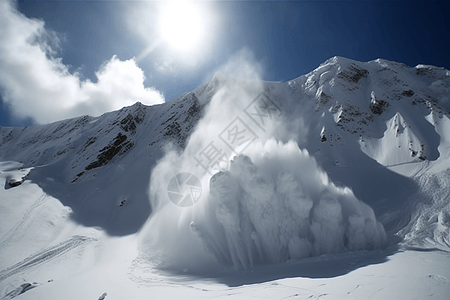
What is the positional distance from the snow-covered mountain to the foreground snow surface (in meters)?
0.12

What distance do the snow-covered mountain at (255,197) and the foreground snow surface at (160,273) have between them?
12 cm

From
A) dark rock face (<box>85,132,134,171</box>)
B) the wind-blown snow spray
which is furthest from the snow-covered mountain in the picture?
dark rock face (<box>85,132,134,171</box>)

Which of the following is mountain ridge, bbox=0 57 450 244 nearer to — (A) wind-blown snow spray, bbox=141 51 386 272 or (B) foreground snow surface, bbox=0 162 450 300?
(A) wind-blown snow spray, bbox=141 51 386 272

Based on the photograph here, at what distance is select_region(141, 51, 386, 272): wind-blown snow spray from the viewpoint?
13320 millimetres

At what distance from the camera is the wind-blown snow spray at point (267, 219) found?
13320 mm

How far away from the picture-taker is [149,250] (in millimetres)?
16172

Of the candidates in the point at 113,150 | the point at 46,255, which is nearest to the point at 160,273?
the point at 46,255

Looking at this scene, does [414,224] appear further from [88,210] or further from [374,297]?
[88,210]

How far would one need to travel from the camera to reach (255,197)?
14.4 metres

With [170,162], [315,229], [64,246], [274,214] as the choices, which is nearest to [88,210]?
[64,246]

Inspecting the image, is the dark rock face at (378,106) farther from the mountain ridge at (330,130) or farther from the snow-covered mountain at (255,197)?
the snow-covered mountain at (255,197)

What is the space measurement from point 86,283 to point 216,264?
24.9 feet

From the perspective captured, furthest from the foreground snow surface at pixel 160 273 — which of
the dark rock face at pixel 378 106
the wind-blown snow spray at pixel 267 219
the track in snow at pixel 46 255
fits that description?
the dark rock face at pixel 378 106

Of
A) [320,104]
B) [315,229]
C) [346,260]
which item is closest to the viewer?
[346,260]
